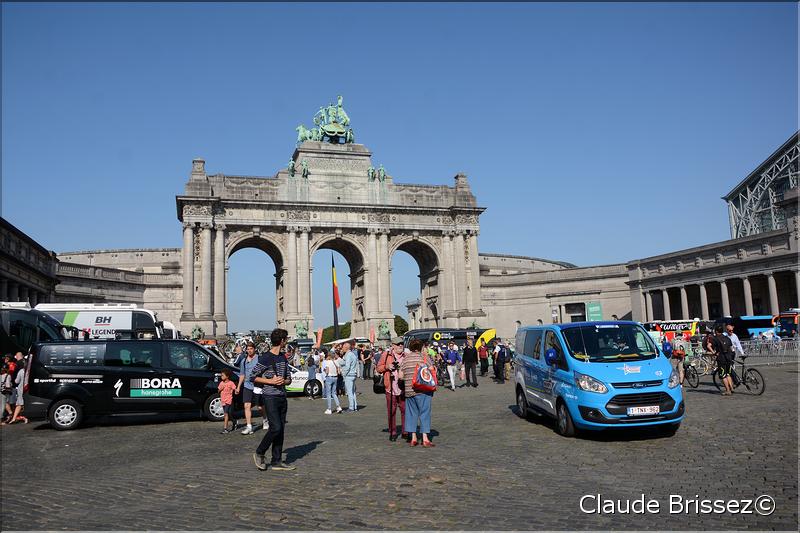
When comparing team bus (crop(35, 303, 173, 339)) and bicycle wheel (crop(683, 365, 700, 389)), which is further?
team bus (crop(35, 303, 173, 339))

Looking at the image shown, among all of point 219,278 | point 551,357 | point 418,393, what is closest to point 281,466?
point 418,393

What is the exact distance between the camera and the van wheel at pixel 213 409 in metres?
14.8

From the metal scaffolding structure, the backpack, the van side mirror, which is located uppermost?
the metal scaffolding structure

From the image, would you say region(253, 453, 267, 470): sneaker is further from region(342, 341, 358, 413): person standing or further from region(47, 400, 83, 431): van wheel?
region(342, 341, 358, 413): person standing

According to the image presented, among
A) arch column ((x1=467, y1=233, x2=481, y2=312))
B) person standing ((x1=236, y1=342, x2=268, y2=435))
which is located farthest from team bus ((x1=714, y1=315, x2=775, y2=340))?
person standing ((x1=236, y1=342, x2=268, y2=435))

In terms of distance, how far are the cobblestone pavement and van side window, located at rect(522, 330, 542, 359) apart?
4.96 feet

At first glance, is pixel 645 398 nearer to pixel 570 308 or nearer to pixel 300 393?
pixel 300 393

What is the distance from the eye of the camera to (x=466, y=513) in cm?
636

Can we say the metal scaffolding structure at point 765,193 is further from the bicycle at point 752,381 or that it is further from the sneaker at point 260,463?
the sneaker at point 260,463

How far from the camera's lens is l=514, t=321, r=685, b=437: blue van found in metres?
9.99

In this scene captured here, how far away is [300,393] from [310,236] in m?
34.0

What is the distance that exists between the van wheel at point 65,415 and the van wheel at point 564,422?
10770 millimetres

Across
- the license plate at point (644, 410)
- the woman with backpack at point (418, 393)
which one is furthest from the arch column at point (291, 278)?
the license plate at point (644, 410)

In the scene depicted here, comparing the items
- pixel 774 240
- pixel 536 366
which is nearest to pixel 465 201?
pixel 774 240
